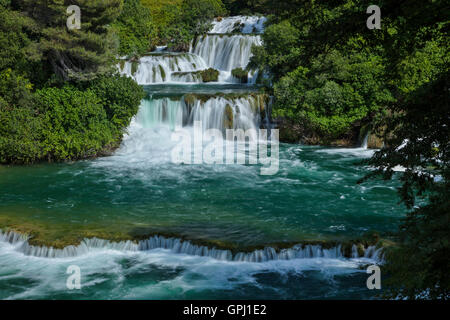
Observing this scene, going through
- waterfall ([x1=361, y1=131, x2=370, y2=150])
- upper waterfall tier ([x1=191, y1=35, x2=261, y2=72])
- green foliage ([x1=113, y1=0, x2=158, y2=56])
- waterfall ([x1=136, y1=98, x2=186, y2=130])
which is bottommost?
waterfall ([x1=361, y1=131, x2=370, y2=150])

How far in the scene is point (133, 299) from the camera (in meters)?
9.97

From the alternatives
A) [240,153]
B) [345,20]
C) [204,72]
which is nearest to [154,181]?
[240,153]

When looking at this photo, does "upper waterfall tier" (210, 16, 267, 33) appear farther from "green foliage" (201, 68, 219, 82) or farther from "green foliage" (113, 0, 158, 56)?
"green foliage" (201, 68, 219, 82)

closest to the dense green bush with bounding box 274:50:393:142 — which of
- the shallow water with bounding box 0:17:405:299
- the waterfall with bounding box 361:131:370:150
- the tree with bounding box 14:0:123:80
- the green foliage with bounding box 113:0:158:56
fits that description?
the waterfall with bounding box 361:131:370:150

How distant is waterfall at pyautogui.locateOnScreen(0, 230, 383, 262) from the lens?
38.2 feet

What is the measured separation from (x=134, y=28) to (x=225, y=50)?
840 cm

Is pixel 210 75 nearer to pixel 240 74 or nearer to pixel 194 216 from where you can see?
pixel 240 74

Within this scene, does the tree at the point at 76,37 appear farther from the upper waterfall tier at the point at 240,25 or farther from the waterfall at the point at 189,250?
the upper waterfall tier at the point at 240,25

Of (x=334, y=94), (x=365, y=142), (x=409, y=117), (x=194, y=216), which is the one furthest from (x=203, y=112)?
(x=409, y=117)

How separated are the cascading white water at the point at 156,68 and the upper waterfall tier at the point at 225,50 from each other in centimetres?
233

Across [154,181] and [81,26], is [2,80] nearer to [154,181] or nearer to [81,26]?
[81,26]

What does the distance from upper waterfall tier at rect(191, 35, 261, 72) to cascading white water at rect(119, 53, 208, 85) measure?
2330mm

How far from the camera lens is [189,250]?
12.1 m

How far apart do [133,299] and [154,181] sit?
8.54 meters
